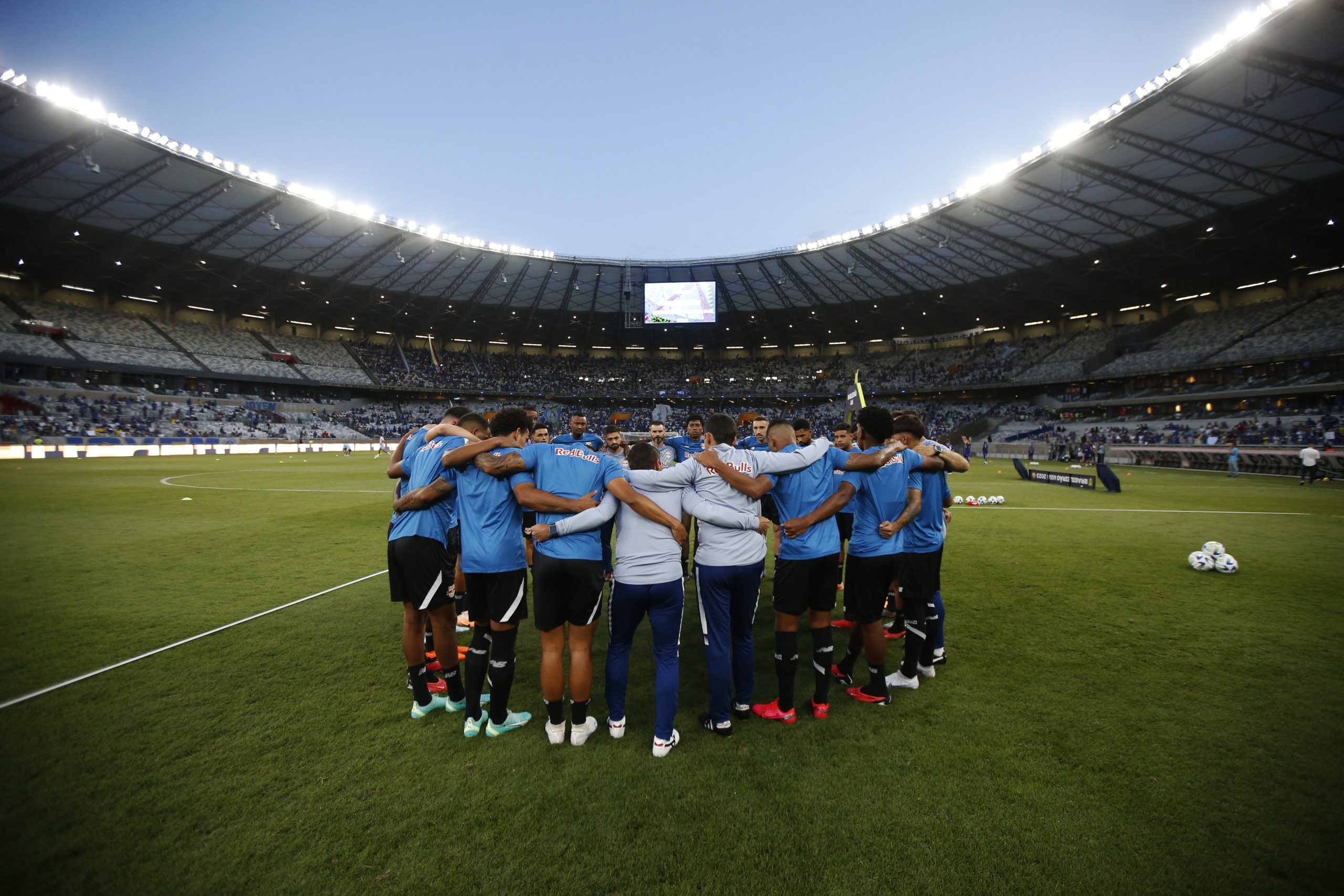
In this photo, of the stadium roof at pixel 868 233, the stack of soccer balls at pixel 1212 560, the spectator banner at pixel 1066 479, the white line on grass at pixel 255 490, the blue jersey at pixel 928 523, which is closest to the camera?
the blue jersey at pixel 928 523

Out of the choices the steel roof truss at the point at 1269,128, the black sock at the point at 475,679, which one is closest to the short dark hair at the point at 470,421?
the black sock at the point at 475,679

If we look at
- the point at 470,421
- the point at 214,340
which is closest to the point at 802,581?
the point at 470,421

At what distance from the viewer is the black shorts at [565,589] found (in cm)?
371

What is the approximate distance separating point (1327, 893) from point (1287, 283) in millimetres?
61734

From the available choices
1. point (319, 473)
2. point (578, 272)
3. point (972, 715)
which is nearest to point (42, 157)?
point (319, 473)

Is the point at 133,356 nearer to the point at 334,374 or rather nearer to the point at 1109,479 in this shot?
the point at 334,374

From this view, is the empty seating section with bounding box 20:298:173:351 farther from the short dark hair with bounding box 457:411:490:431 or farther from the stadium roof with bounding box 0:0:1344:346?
the short dark hair with bounding box 457:411:490:431

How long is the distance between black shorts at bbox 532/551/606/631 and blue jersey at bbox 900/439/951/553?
2717 millimetres

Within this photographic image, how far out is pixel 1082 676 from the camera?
4773mm

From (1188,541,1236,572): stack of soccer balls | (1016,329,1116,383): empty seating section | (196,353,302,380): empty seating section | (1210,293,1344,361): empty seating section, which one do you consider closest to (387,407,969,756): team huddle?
(1188,541,1236,572): stack of soccer balls

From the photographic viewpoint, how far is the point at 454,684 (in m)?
4.32

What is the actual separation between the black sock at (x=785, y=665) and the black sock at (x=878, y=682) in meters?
0.77

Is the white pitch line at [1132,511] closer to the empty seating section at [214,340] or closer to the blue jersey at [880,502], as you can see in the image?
the blue jersey at [880,502]

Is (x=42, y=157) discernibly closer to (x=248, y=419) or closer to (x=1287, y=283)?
(x=248, y=419)
